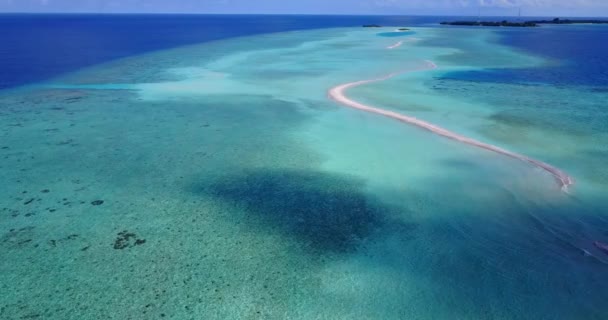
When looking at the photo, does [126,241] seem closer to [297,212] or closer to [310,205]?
[297,212]

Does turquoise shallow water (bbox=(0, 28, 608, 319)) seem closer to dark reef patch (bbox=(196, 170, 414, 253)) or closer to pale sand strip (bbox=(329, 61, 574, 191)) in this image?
dark reef patch (bbox=(196, 170, 414, 253))

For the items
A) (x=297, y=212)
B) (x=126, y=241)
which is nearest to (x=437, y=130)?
(x=297, y=212)

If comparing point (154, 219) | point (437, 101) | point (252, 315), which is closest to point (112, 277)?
point (154, 219)

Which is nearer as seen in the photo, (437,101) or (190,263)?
(190,263)

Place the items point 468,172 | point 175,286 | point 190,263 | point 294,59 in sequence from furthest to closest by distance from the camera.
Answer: point 294,59 < point 468,172 < point 190,263 < point 175,286

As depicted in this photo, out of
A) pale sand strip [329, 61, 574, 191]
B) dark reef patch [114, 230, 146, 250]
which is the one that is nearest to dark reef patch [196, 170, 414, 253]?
dark reef patch [114, 230, 146, 250]

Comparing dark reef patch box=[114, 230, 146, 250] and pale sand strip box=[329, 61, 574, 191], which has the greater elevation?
pale sand strip box=[329, 61, 574, 191]

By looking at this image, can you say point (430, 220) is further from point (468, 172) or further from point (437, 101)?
point (437, 101)
